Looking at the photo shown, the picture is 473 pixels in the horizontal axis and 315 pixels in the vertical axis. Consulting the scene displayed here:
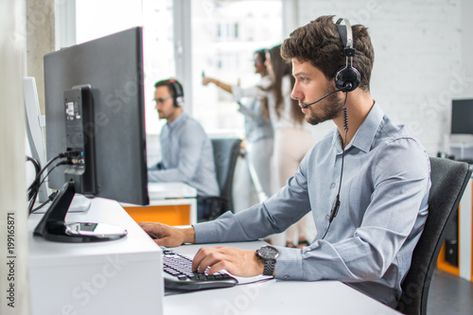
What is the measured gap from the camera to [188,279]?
1.16 m

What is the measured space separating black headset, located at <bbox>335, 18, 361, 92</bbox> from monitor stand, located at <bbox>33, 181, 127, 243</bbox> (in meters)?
0.68

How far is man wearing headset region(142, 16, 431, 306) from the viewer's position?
1.23 meters

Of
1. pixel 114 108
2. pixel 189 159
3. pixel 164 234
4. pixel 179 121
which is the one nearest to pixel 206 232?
pixel 164 234

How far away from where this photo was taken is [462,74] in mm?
4672

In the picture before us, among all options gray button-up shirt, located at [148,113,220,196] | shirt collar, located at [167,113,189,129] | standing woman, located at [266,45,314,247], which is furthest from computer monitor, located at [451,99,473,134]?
shirt collar, located at [167,113,189,129]

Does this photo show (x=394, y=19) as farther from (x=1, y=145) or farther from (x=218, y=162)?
(x=1, y=145)

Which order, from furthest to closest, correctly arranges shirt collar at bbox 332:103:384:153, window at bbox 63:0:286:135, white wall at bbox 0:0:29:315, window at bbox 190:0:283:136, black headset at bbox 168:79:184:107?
window at bbox 190:0:283:136
window at bbox 63:0:286:135
black headset at bbox 168:79:184:107
shirt collar at bbox 332:103:384:153
white wall at bbox 0:0:29:315

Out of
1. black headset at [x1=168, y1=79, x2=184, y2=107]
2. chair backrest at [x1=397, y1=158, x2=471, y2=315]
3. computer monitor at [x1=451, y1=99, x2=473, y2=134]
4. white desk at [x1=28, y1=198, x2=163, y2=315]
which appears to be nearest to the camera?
white desk at [x1=28, y1=198, x2=163, y2=315]

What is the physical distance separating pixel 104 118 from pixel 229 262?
373 mm

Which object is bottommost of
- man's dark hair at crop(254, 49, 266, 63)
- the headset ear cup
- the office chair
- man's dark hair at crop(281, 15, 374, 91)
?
the office chair

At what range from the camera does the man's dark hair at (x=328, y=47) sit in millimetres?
1505

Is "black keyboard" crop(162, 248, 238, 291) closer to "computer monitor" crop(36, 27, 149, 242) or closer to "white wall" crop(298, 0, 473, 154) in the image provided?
"computer monitor" crop(36, 27, 149, 242)

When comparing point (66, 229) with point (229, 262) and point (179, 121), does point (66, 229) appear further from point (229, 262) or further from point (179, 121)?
point (179, 121)

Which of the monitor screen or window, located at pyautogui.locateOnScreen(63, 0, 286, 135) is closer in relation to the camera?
the monitor screen
